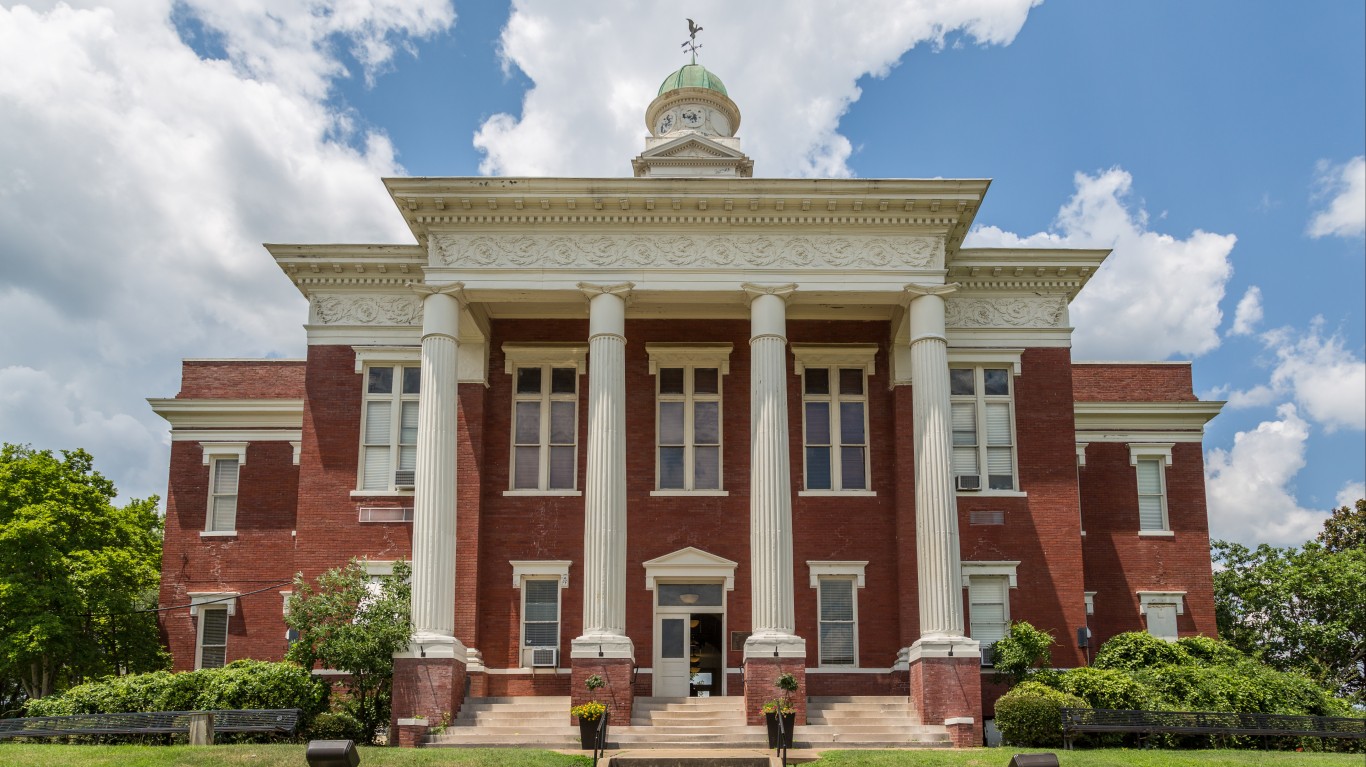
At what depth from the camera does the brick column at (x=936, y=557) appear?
26.5 metres

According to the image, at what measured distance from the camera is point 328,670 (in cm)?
2978

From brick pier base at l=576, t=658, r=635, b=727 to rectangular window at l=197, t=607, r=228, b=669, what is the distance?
12.5 m

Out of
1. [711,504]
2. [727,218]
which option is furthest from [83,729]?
[727,218]

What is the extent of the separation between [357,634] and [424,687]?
1.84 metres

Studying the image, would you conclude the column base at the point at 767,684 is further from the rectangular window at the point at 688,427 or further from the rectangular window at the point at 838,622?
the rectangular window at the point at 688,427

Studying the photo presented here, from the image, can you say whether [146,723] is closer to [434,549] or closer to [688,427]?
[434,549]

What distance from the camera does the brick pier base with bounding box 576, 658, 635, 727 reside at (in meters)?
26.1

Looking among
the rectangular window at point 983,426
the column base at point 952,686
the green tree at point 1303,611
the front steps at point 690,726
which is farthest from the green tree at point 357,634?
the green tree at point 1303,611

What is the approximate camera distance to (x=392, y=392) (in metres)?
31.9

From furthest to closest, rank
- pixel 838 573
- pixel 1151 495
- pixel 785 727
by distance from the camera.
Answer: pixel 1151 495, pixel 838 573, pixel 785 727

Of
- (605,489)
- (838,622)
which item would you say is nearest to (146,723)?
(605,489)

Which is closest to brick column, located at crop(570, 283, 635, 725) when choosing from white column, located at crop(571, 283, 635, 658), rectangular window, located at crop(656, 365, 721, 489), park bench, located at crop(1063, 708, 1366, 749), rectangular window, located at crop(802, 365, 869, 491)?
white column, located at crop(571, 283, 635, 658)

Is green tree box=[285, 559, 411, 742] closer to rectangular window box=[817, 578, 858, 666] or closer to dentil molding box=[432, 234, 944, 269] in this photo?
dentil molding box=[432, 234, 944, 269]

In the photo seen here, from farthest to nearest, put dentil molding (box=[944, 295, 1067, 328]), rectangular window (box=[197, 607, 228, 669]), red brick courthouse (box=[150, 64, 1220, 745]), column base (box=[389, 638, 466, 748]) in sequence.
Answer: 1. rectangular window (box=[197, 607, 228, 669])
2. dentil molding (box=[944, 295, 1067, 328])
3. red brick courthouse (box=[150, 64, 1220, 745])
4. column base (box=[389, 638, 466, 748])
